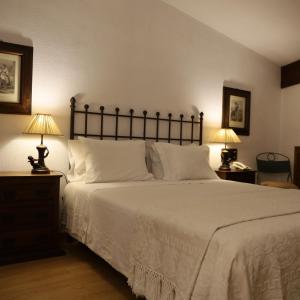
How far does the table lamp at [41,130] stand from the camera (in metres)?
2.52

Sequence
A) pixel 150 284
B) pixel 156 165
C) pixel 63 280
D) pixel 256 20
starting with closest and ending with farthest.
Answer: pixel 150 284 → pixel 63 280 → pixel 156 165 → pixel 256 20

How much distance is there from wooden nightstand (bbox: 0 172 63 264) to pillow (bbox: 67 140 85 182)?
29 centimetres

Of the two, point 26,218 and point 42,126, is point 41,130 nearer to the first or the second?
point 42,126

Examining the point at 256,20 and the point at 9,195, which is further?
the point at 256,20

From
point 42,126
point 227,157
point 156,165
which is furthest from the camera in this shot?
point 227,157

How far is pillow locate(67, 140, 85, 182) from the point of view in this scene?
9.02 ft

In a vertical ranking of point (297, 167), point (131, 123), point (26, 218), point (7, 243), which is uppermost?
point (131, 123)

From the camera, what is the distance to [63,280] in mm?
2070

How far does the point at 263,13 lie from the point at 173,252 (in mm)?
2837

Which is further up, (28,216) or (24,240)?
(28,216)

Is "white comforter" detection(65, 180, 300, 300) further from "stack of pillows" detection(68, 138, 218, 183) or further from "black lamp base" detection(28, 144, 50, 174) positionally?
"black lamp base" detection(28, 144, 50, 174)

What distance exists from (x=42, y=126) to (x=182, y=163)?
133 centimetres

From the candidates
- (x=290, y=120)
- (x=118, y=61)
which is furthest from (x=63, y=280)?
(x=290, y=120)

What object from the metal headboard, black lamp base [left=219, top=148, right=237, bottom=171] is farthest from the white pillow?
black lamp base [left=219, top=148, right=237, bottom=171]
